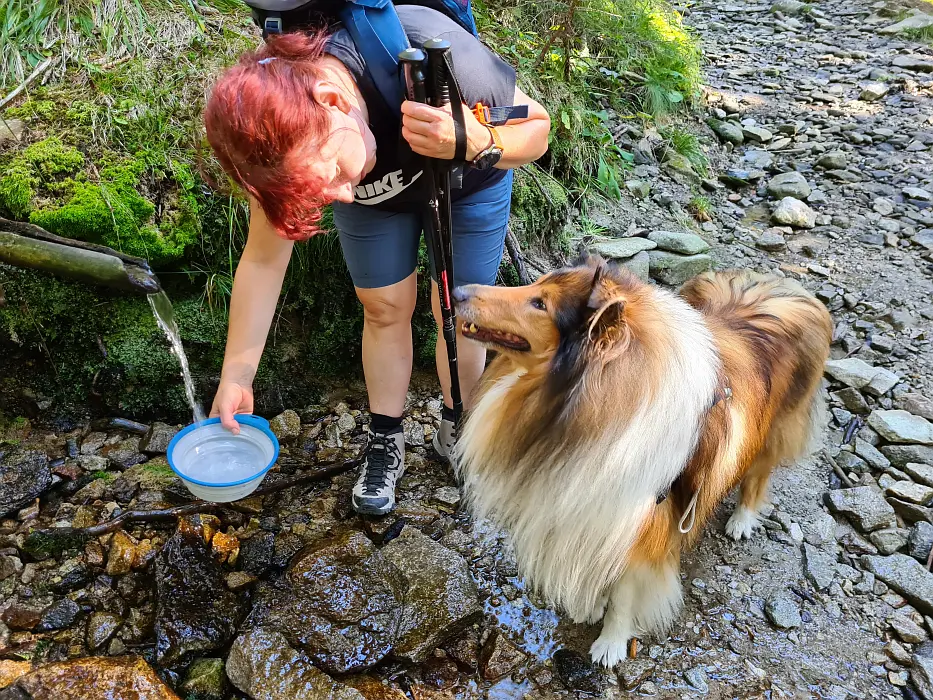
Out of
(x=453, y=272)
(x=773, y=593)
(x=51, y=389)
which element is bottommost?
(x=773, y=593)

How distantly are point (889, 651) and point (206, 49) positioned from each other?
4.14 m

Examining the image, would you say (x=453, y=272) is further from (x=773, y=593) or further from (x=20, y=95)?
(x=20, y=95)

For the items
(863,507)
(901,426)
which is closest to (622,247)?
(901,426)

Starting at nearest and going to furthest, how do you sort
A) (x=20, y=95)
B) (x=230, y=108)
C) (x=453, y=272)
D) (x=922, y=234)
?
(x=230, y=108)
(x=453, y=272)
(x=20, y=95)
(x=922, y=234)

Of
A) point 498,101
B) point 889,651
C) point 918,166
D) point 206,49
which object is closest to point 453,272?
point 498,101

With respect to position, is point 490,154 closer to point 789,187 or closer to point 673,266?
point 673,266

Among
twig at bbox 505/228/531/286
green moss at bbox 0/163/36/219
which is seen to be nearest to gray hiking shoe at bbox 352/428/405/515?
twig at bbox 505/228/531/286

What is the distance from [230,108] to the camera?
150 cm

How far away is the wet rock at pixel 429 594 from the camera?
2344 millimetres

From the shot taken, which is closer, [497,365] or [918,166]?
[497,365]

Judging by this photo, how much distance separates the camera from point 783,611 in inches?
99.2

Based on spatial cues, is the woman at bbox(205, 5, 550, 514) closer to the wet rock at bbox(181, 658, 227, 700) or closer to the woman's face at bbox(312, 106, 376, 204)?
the woman's face at bbox(312, 106, 376, 204)

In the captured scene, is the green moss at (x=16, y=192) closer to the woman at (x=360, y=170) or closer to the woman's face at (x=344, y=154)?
the woman at (x=360, y=170)

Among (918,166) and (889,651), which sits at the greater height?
(918,166)
